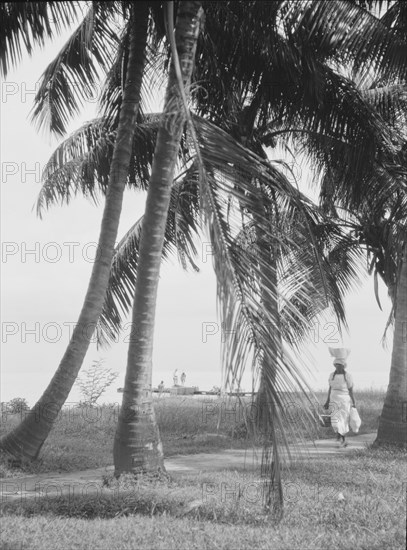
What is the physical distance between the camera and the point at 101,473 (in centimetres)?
1091

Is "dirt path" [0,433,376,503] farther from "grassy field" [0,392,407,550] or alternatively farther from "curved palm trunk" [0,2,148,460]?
"curved palm trunk" [0,2,148,460]

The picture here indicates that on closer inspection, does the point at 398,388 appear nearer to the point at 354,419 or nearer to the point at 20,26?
the point at 354,419

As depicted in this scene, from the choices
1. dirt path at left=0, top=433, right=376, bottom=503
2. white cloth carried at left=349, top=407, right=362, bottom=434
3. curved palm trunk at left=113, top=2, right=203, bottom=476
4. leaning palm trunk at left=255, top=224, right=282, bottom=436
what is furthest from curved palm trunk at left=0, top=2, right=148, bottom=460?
white cloth carried at left=349, top=407, right=362, bottom=434

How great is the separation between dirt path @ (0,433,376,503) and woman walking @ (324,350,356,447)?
0.50 metres

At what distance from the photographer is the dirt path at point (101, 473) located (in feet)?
29.2

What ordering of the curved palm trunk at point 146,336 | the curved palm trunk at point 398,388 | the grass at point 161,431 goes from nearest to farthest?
the curved palm trunk at point 146,336 → the grass at point 161,431 → the curved palm trunk at point 398,388

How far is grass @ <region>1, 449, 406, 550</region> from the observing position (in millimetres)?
6523

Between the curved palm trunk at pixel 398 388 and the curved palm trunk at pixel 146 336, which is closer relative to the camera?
the curved palm trunk at pixel 146 336

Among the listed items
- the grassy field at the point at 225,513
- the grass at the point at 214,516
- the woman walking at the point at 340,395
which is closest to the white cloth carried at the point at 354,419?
the woman walking at the point at 340,395

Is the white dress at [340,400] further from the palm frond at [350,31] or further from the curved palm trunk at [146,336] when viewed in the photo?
the palm frond at [350,31]

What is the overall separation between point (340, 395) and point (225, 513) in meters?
6.15

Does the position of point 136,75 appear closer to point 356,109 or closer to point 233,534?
point 356,109

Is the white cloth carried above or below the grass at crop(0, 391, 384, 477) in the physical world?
above

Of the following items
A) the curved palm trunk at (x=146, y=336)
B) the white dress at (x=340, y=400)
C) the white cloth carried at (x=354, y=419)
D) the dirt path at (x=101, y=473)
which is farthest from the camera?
the white cloth carried at (x=354, y=419)
